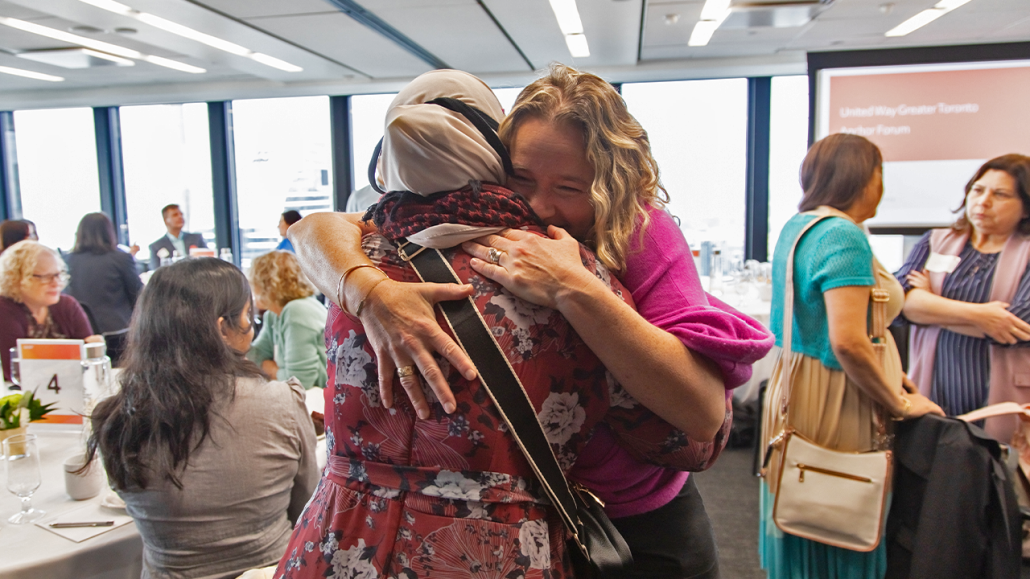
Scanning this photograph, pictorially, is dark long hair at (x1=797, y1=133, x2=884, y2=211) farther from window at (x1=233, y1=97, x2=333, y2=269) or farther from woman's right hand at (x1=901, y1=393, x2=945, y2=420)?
window at (x1=233, y1=97, x2=333, y2=269)

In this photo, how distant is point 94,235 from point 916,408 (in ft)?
16.5

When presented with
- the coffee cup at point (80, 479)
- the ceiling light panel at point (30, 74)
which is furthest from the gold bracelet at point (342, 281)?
the ceiling light panel at point (30, 74)

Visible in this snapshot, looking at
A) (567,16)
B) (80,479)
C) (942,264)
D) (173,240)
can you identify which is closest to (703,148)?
(567,16)

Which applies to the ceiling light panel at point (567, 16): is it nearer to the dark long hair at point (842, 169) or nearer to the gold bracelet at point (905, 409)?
the dark long hair at point (842, 169)

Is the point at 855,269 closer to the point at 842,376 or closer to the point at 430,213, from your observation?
the point at 842,376

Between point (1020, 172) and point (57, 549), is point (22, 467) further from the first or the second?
point (1020, 172)

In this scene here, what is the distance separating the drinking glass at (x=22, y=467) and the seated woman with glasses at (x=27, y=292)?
1.60 m

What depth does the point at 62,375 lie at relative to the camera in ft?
6.73

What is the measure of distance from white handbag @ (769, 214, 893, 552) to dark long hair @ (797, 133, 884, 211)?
126 mm

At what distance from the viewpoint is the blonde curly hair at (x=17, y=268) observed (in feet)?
9.59

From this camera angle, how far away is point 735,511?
10.4 feet

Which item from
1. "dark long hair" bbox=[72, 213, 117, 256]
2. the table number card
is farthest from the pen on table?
"dark long hair" bbox=[72, 213, 117, 256]

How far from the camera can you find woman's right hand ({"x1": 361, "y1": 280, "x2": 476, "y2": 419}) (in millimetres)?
698

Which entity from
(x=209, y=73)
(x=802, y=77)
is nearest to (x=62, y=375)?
(x=209, y=73)
